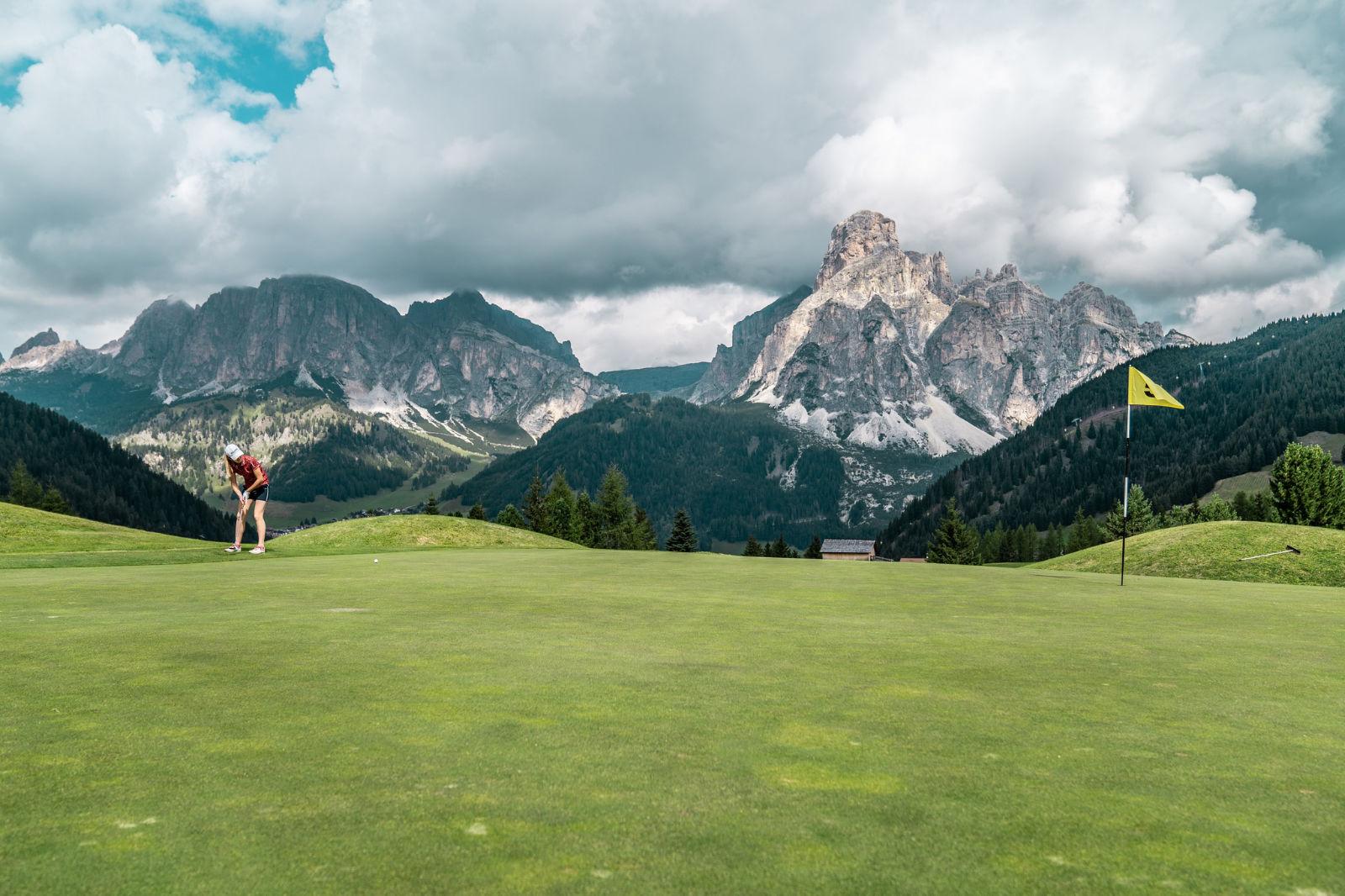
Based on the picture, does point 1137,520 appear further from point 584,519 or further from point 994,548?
point 584,519

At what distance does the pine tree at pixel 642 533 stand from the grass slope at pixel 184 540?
5590 centimetres

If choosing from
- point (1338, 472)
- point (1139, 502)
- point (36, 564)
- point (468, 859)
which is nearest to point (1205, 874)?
point (468, 859)

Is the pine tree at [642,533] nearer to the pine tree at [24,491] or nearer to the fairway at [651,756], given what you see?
the pine tree at [24,491]

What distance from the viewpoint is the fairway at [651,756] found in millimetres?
5504

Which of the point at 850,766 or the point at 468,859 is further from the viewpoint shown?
the point at 850,766

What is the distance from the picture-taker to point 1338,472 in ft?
333

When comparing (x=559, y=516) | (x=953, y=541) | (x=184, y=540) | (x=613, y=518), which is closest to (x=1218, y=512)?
(x=953, y=541)

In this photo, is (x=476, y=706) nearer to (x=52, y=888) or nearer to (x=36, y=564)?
(x=52, y=888)

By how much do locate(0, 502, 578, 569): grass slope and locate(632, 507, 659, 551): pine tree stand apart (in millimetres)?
55903

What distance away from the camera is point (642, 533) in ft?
435

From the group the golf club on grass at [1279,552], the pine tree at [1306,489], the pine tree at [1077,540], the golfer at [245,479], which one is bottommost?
the pine tree at [1077,540]

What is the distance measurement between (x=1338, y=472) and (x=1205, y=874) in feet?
414

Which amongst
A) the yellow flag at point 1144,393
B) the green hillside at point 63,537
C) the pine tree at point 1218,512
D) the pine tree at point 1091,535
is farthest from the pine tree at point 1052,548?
the green hillside at point 63,537

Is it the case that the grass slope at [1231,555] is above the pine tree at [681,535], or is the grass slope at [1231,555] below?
above
